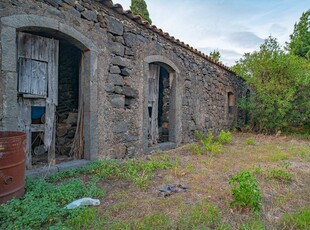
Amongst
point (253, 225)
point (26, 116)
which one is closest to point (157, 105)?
point (26, 116)

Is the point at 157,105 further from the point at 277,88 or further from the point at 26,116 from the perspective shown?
the point at 277,88

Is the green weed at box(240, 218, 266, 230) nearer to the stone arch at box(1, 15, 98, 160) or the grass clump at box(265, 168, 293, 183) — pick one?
the grass clump at box(265, 168, 293, 183)

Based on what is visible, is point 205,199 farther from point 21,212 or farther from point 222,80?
point 222,80

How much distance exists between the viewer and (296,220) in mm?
1903

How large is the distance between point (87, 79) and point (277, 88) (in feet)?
23.5

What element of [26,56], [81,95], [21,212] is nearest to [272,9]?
[81,95]

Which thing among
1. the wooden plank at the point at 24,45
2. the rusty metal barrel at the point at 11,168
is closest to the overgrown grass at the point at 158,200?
the rusty metal barrel at the point at 11,168

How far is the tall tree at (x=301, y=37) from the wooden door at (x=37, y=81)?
1433 centimetres

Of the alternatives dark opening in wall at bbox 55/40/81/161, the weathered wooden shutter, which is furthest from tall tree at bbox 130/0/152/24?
dark opening in wall at bbox 55/40/81/161

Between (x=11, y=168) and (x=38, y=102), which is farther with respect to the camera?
(x=38, y=102)

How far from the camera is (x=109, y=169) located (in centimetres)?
331

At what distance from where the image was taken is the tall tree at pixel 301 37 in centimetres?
1345

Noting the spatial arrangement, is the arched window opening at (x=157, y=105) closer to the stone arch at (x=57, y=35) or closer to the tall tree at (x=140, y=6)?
the stone arch at (x=57, y=35)

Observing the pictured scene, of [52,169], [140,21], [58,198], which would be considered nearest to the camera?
[58,198]
